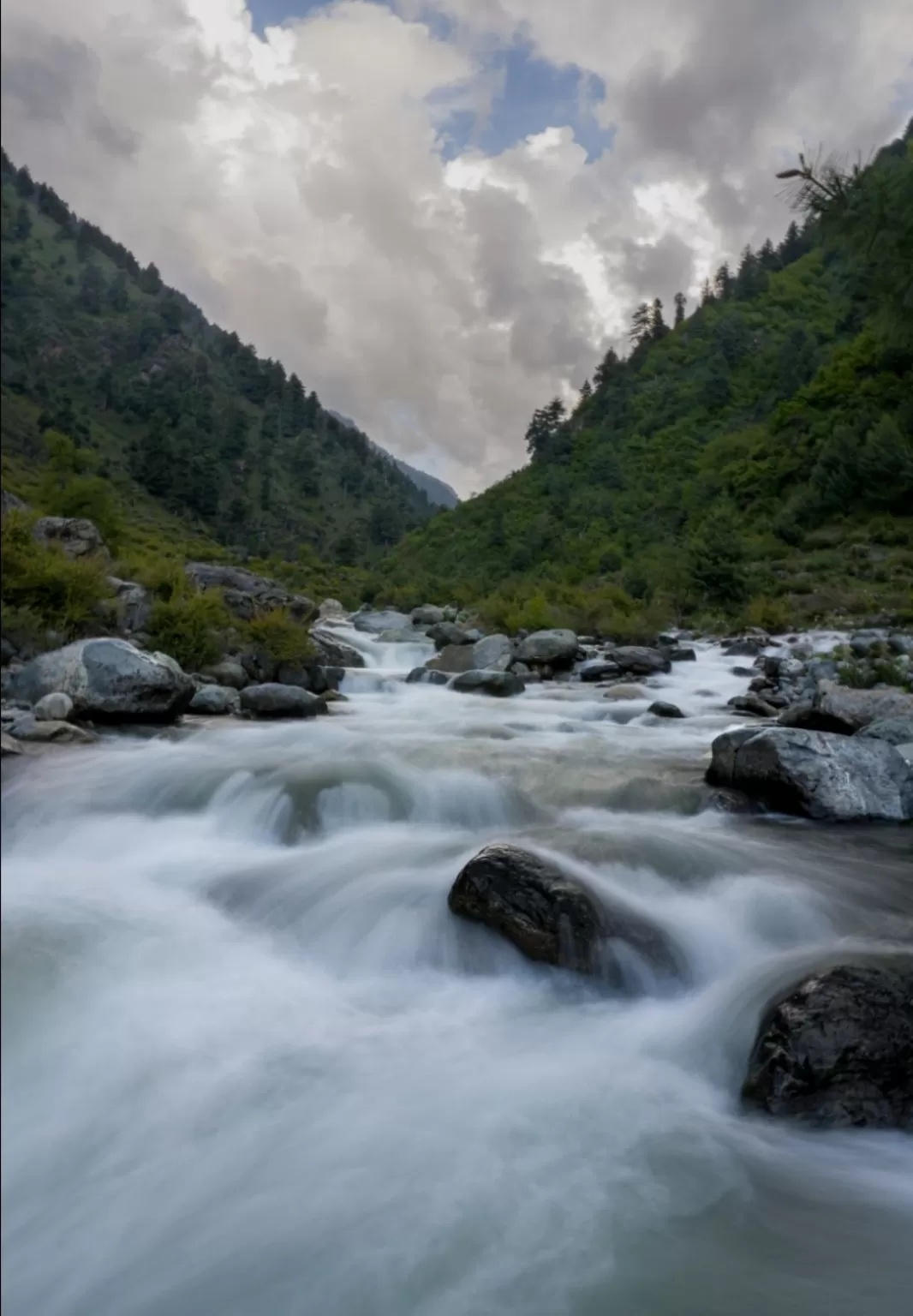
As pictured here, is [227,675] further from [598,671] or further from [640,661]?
[640,661]

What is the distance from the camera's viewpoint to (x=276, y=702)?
435 inches

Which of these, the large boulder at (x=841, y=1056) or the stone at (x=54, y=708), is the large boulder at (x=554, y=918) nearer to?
the large boulder at (x=841, y=1056)

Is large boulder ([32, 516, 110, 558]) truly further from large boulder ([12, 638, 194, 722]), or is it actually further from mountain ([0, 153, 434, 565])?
mountain ([0, 153, 434, 565])

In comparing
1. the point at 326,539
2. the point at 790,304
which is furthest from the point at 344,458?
the point at 790,304

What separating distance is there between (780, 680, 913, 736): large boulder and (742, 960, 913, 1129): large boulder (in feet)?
20.0

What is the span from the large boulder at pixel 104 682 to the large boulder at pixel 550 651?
9.65 meters

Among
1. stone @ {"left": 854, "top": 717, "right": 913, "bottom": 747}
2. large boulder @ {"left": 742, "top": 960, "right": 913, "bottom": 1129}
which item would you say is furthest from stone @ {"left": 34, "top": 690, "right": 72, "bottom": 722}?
stone @ {"left": 854, "top": 717, "right": 913, "bottom": 747}

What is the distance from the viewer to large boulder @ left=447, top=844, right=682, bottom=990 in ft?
15.6

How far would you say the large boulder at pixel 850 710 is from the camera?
31.2 feet

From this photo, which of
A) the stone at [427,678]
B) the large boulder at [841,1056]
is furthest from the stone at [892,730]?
the stone at [427,678]

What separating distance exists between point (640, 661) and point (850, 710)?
301 inches

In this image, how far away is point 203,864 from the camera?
5.86 m

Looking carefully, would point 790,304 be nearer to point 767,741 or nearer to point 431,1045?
point 767,741

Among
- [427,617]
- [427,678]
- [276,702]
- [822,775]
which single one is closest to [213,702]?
[276,702]
